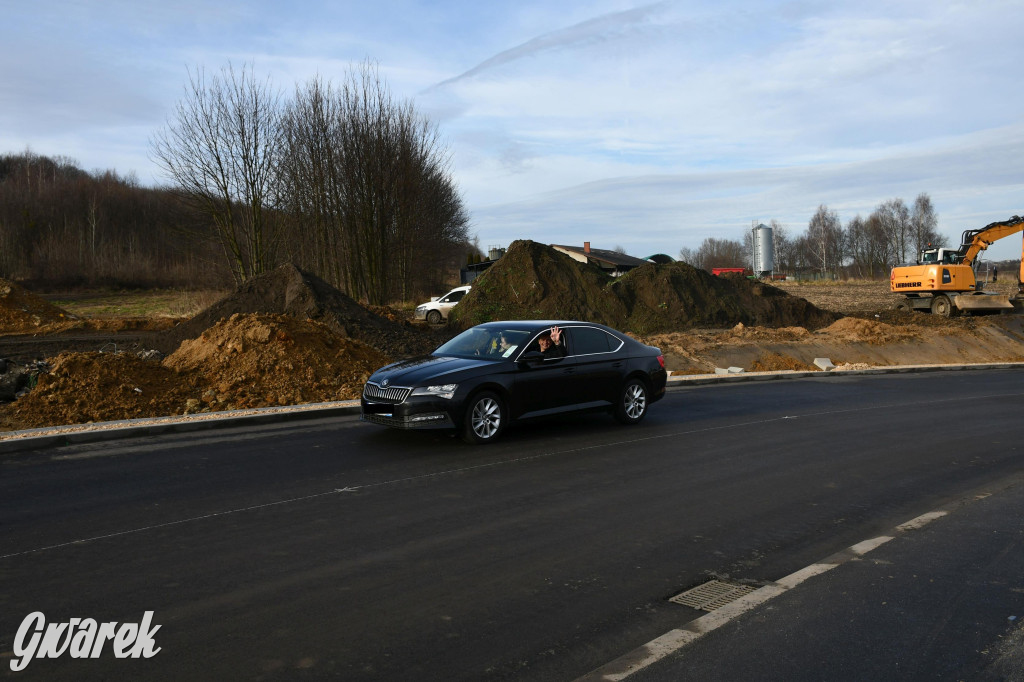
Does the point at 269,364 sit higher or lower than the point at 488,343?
lower

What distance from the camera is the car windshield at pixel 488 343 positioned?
10750 millimetres

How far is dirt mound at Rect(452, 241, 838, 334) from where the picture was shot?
29.6 meters

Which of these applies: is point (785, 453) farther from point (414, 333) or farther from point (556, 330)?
point (414, 333)

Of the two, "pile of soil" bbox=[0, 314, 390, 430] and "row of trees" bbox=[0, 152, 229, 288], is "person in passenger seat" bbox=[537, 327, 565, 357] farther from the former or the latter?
"row of trees" bbox=[0, 152, 229, 288]

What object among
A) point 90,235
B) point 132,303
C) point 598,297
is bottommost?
point 598,297

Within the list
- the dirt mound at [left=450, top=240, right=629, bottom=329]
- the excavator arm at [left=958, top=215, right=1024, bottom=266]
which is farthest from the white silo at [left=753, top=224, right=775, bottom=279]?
the dirt mound at [left=450, top=240, right=629, bottom=329]

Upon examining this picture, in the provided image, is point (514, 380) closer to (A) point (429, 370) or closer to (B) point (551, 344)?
(B) point (551, 344)

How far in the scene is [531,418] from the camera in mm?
10641

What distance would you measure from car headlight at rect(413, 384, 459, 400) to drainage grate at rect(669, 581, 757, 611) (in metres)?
5.08

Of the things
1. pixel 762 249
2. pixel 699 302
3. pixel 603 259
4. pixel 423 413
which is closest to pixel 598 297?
pixel 699 302

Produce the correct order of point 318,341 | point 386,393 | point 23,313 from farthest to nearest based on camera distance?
1. point 23,313
2. point 318,341
3. point 386,393

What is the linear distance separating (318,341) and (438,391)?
24.8ft

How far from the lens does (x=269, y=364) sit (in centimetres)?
1498

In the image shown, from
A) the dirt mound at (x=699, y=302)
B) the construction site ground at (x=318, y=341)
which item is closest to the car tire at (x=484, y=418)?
the construction site ground at (x=318, y=341)
